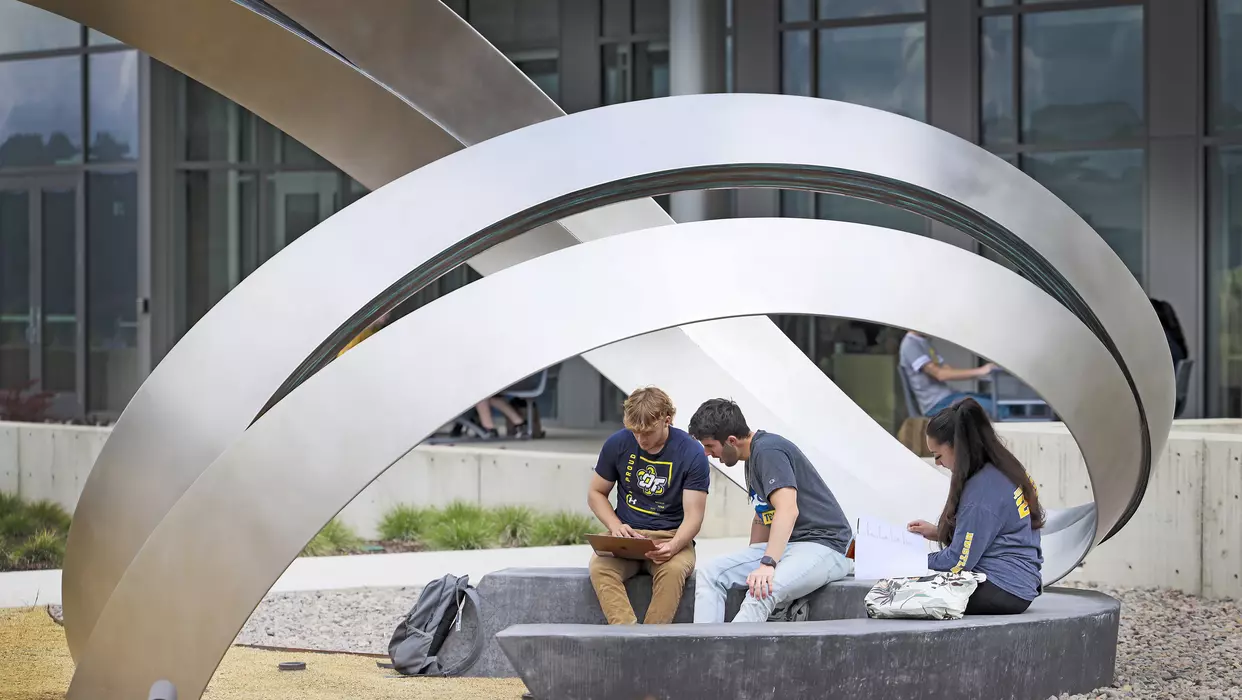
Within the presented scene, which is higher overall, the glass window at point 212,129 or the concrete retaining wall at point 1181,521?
the glass window at point 212,129

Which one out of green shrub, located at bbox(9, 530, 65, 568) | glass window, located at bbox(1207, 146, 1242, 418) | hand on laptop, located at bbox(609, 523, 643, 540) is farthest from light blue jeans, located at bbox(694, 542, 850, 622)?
glass window, located at bbox(1207, 146, 1242, 418)

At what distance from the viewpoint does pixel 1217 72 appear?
15055 mm

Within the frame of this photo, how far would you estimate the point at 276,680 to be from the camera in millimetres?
6656

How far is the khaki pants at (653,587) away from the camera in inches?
265

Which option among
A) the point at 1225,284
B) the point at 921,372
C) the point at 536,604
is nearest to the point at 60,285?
the point at 921,372

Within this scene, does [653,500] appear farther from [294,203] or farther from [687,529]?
[294,203]

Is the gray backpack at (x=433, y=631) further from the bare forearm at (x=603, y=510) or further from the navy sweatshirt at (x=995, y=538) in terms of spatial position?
the navy sweatshirt at (x=995, y=538)

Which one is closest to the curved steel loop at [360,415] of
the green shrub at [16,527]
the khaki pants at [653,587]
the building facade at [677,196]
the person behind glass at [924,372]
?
the khaki pants at [653,587]

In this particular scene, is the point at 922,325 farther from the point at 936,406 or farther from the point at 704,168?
the point at 936,406

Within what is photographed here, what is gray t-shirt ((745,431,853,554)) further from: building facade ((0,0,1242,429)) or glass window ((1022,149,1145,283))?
glass window ((1022,149,1145,283))

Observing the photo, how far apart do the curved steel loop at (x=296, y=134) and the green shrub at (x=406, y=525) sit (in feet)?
15.0

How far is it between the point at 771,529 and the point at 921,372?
5492mm

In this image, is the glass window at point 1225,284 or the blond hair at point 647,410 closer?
the blond hair at point 647,410

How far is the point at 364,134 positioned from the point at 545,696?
115 inches
